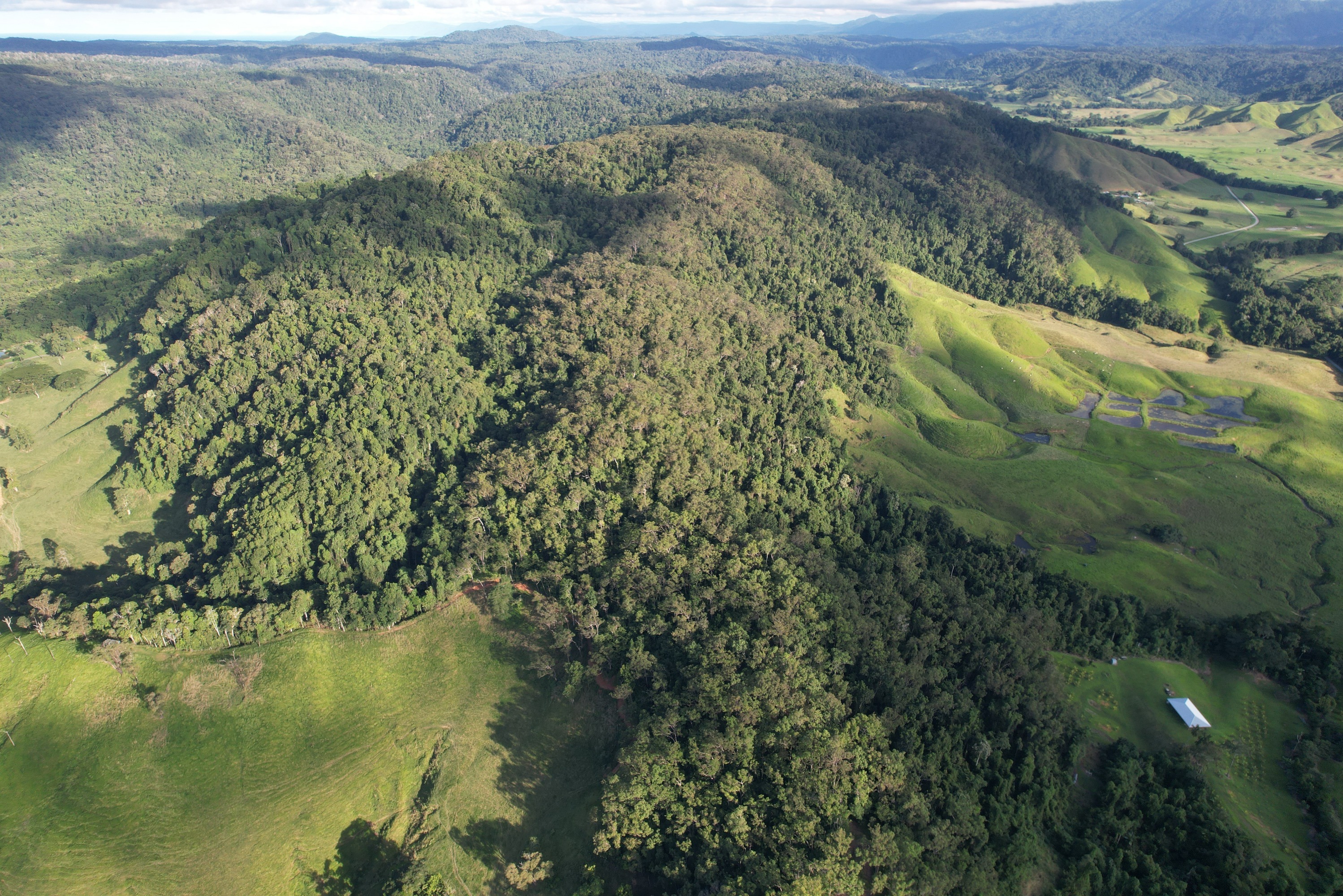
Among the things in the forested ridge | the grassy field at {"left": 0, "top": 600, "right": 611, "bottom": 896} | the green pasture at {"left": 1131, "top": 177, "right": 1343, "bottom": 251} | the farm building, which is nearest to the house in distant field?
the farm building

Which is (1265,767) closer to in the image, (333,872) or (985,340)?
(333,872)

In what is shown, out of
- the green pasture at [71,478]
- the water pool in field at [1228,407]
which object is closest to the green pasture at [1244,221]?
the water pool in field at [1228,407]

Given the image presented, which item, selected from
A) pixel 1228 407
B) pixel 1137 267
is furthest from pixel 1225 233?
pixel 1228 407

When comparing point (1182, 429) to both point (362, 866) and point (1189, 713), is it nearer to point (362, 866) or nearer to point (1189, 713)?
point (1189, 713)

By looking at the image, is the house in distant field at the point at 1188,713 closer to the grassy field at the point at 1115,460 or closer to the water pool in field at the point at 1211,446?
the grassy field at the point at 1115,460

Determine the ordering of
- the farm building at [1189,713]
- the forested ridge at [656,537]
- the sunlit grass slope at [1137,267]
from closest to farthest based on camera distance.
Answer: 1. the forested ridge at [656,537]
2. the farm building at [1189,713]
3. the sunlit grass slope at [1137,267]

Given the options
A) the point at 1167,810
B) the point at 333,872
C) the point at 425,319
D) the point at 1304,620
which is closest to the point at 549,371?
the point at 425,319
